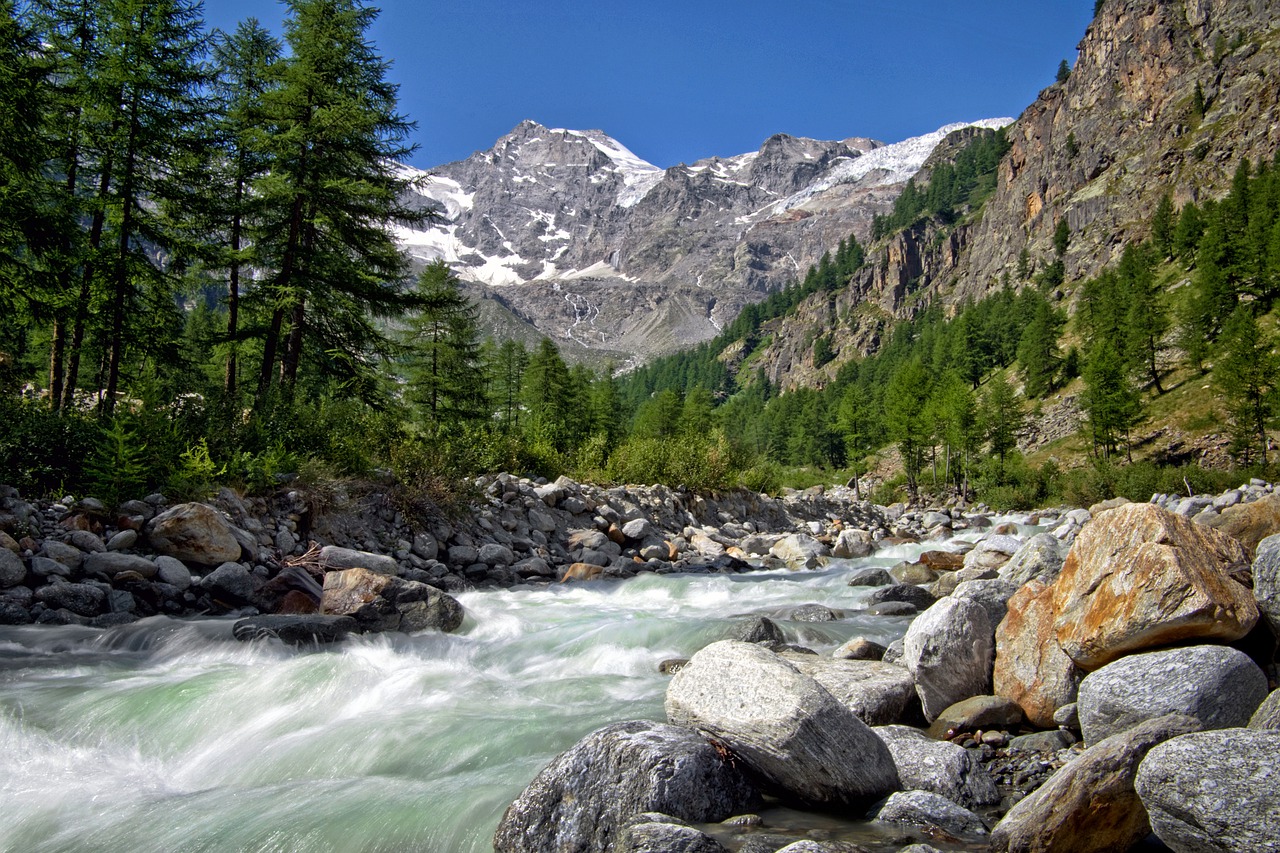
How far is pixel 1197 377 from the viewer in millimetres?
50188

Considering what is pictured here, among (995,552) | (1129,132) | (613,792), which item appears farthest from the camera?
(1129,132)

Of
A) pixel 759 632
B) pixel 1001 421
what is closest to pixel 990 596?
pixel 759 632

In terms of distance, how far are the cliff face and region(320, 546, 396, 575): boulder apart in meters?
99.8

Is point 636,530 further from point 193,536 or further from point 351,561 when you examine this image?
point 193,536

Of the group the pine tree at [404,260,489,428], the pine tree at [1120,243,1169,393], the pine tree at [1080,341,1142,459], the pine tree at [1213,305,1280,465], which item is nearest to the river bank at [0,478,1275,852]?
the pine tree at [404,260,489,428]

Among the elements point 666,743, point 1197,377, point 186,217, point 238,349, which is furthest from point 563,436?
point 1197,377

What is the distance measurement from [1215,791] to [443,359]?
26.6m

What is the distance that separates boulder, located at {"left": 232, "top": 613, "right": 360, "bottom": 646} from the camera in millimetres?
6973

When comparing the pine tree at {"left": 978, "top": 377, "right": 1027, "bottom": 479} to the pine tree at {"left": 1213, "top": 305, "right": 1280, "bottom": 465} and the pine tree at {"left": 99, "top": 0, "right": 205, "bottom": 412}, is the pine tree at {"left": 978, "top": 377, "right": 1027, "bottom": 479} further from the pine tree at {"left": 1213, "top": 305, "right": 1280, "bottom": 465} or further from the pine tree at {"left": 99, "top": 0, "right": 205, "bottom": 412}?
the pine tree at {"left": 99, "top": 0, "right": 205, "bottom": 412}

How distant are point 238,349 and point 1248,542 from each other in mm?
19050

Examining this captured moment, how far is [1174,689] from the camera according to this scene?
4113 millimetres

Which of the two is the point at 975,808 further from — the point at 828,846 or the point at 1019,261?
the point at 1019,261

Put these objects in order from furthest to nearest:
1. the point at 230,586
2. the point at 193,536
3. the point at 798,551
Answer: the point at 798,551 → the point at 193,536 → the point at 230,586

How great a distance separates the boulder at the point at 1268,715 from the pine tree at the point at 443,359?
23.3 m
